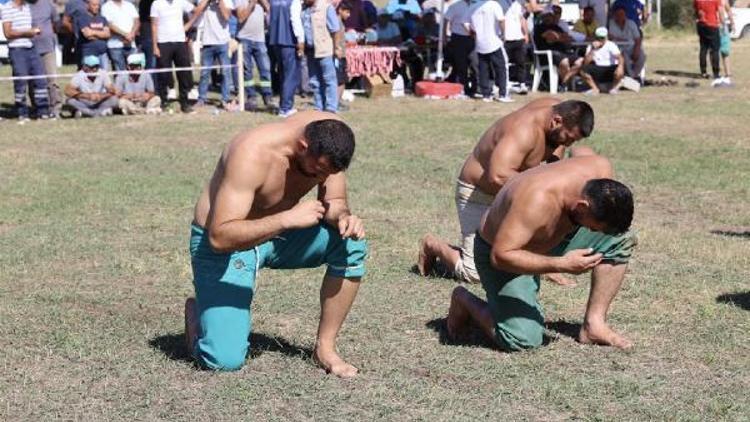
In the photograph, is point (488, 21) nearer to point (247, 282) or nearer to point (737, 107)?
point (737, 107)

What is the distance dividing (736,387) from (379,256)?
328 cm

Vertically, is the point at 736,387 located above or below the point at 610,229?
below

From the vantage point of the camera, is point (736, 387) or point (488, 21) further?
point (488, 21)

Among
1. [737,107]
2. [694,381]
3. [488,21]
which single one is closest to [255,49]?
[488,21]

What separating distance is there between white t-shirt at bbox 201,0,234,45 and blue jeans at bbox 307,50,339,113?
142 centimetres

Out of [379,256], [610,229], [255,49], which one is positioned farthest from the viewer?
[255,49]

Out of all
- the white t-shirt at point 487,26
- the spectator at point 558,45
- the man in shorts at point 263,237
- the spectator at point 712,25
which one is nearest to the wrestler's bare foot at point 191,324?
the man in shorts at point 263,237

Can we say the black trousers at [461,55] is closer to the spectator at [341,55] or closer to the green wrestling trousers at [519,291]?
the spectator at [341,55]

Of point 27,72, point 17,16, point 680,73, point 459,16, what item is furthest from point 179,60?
point 680,73

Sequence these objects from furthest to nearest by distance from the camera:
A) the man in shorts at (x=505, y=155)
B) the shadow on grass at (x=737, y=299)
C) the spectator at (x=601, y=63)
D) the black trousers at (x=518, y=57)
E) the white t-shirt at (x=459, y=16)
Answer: the spectator at (x=601, y=63) < the black trousers at (x=518, y=57) < the white t-shirt at (x=459, y=16) < the man in shorts at (x=505, y=155) < the shadow on grass at (x=737, y=299)

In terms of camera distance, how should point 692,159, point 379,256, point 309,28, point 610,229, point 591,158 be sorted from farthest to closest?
1. point 309,28
2. point 692,159
3. point 379,256
4. point 591,158
5. point 610,229

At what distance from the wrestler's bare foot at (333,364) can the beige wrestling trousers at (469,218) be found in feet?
6.23

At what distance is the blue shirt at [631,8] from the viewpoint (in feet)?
66.5

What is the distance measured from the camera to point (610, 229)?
5.31 m
